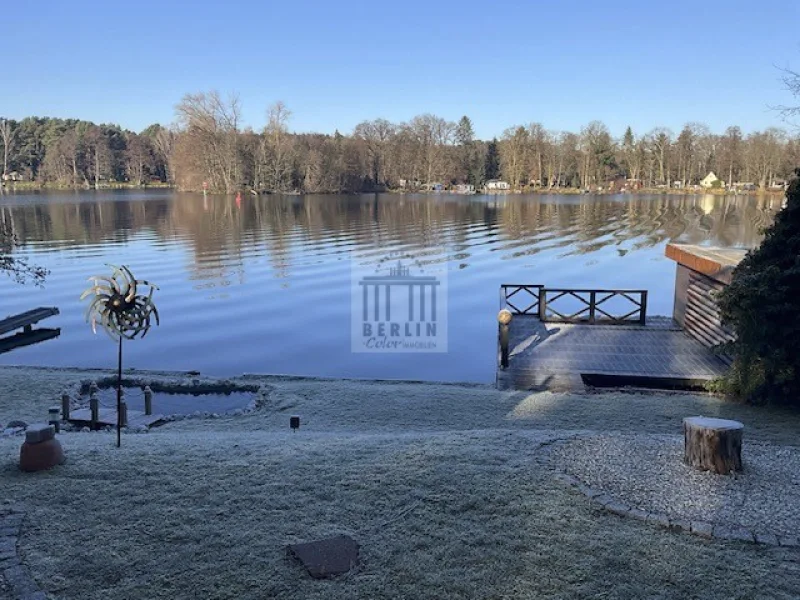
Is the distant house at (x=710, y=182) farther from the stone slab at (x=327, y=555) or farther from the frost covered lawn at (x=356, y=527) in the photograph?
the stone slab at (x=327, y=555)

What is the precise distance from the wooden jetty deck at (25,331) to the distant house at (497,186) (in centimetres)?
8648

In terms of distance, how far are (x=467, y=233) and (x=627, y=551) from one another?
3515 cm

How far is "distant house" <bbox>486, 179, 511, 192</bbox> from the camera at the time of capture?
97.1 m

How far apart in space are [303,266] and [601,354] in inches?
655

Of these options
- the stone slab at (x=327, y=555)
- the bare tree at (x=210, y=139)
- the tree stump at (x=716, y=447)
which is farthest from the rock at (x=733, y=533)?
the bare tree at (x=210, y=139)

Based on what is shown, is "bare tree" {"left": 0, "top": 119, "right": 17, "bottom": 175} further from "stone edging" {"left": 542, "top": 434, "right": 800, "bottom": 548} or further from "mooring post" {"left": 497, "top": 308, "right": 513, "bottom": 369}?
"stone edging" {"left": 542, "top": 434, "right": 800, "bottom": 548}

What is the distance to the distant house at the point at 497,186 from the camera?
9706 centimetres

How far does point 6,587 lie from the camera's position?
340cm

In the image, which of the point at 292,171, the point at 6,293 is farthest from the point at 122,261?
the point at 292,171

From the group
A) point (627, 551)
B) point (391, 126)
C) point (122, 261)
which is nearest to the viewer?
point (627, 551)

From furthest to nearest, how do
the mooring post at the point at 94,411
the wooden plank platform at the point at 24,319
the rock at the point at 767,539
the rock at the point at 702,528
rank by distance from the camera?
the wooden plank platform at the point at 24,319 → the mooring post at the point at 94,411 → the rock at the point at 702,528 → the rock at the point at 767,539

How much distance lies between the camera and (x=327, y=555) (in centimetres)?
367

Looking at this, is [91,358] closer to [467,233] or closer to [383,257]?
[383,257]

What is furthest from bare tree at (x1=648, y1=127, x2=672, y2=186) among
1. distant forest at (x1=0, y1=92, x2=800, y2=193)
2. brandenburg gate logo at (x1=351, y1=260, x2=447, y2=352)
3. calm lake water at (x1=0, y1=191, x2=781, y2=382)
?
brandenburg gate logo at (x1=351, y1=260, x2=447, y2=352)
